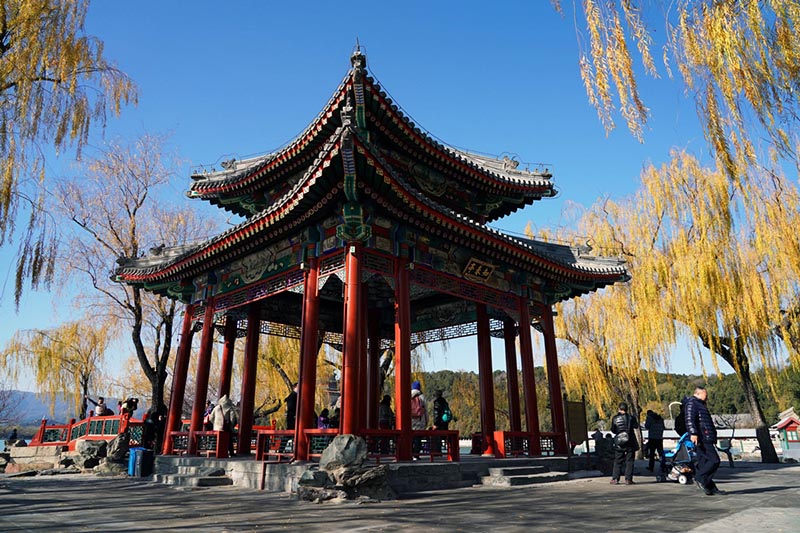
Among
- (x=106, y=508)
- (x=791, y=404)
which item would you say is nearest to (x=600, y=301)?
(x=106, y=508)

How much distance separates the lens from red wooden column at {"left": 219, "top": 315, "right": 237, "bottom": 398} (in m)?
13.4

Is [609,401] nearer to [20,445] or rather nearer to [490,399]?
[490,399]

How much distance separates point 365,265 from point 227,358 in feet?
18.0

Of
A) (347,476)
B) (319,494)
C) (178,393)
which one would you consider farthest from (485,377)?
(178,393)

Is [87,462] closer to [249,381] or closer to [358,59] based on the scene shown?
[249,381]

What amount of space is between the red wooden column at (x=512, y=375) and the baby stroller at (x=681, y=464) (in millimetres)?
3993

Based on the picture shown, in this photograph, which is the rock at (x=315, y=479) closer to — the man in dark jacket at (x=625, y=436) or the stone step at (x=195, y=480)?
the stone step at (x=195, y=480)

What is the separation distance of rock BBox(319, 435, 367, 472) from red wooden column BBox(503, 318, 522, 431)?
259 inches

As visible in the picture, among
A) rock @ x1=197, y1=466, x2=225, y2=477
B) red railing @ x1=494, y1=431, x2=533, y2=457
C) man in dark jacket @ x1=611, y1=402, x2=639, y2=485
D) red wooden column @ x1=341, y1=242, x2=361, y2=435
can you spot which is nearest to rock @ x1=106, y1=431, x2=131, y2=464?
rock @ x1=197, y1=466, x2=225, y2=477

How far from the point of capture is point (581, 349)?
1948 cm

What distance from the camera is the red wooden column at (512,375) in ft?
45.5

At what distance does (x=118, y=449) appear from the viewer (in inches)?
556

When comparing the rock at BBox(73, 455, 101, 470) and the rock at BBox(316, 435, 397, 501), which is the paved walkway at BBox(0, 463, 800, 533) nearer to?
the rock at BBox(316, 435, 397, 501)

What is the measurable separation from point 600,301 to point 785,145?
13623mm
